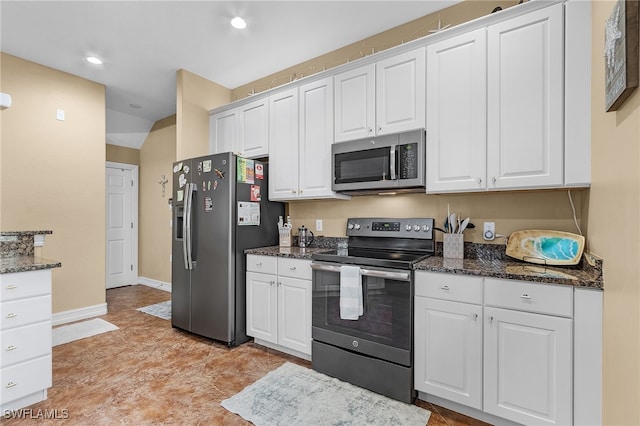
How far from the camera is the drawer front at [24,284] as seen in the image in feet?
6.10

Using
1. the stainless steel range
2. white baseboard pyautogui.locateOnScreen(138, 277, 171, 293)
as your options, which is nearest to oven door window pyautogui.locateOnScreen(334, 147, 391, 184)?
the stainless steel range

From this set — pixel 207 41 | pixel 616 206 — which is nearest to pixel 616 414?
pixel 616 206

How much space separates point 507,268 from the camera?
1.84 m

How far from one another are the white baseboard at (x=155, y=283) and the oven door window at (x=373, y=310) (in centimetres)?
368

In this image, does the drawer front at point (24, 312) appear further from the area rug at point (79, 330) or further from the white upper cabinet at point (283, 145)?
the white upper cabinet at point (283, 145)

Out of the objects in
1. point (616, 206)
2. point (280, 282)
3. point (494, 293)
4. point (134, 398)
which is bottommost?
point (134, 398)

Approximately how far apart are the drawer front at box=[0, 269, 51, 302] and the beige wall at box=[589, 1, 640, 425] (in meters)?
3.05

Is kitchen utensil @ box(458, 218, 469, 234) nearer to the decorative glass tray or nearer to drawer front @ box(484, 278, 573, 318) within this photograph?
the decorative glass tray

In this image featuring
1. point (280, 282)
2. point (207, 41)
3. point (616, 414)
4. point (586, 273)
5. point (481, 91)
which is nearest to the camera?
point (616, 414)

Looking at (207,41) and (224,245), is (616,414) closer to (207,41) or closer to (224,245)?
(224,245)

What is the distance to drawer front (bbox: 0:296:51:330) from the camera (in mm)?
1859

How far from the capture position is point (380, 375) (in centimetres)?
209

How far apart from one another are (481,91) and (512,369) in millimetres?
1714

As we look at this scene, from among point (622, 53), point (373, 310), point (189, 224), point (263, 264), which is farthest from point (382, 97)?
point (189, 224)
